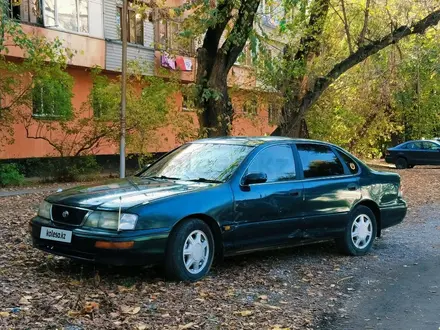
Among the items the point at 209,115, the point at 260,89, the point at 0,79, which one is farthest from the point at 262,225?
the point at 260,89

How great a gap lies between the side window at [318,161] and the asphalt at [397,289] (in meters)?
1.33

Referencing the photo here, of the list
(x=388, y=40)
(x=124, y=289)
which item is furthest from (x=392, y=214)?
(x=388, y=40)

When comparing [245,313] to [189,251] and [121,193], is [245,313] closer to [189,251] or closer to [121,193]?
[189,251]

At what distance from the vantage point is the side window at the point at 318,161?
300 inches

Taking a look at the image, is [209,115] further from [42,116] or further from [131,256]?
[131,256]

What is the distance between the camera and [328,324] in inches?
205

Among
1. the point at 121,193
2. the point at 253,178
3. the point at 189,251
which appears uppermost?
the point at 253,178

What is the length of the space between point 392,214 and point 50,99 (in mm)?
11398

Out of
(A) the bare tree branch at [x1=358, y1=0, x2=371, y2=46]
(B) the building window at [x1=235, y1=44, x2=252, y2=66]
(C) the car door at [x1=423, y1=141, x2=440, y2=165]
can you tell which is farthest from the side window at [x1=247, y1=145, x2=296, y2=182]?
(C) the car door at [x1=423, y1=141, x2=440, y2=165]

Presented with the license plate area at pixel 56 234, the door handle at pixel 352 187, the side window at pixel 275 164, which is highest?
the side window at pixel 275 164

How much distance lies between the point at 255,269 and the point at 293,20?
1187 cm

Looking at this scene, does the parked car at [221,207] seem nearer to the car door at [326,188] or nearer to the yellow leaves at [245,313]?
the car door at [326,188]

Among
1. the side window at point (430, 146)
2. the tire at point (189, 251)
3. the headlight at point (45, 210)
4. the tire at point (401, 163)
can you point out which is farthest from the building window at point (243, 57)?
the side window at point (430, 146)

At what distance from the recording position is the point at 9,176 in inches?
650
